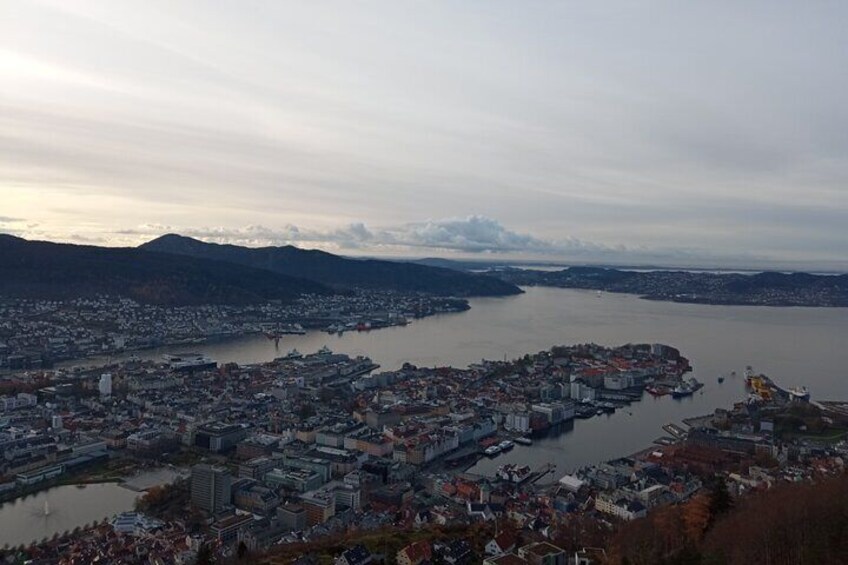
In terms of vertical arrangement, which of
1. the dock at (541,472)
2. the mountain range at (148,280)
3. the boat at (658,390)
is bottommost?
the dock at (541,472)

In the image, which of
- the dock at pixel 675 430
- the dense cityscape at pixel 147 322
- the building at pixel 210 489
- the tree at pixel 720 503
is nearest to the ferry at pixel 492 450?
the dock at pixel 675 430

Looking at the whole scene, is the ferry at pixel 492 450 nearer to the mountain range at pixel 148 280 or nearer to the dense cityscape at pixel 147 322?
the dense cityscape at pixel 147 322

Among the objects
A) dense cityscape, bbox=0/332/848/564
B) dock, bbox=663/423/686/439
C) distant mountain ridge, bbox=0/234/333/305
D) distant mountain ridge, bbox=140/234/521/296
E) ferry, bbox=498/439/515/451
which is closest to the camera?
dense cityscape, bbox=0/332/848/564

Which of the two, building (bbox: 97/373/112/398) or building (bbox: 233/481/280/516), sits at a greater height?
building (bbox: 97/373/112/398)

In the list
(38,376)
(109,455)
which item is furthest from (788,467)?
(38,376)

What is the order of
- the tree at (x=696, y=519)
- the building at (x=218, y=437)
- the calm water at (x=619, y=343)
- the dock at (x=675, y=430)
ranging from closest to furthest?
the tree at (x=696, y=519), the building at (x=218, y=437), the dock at (x=675, y=430), the calm water at (x=619, y=343)

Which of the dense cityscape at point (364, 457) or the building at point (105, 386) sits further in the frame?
the building at point (105, 386)

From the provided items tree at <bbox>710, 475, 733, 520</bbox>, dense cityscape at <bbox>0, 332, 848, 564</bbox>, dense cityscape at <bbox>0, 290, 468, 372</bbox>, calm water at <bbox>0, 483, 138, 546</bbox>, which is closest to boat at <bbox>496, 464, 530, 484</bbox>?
dense cityscape at <bbox>0, 332, 848, 564</bbox>

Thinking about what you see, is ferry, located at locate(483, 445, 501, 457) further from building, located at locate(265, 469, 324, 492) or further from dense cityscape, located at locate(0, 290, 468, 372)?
dense cityscape, located at locate(0, 290, 468, 372)
